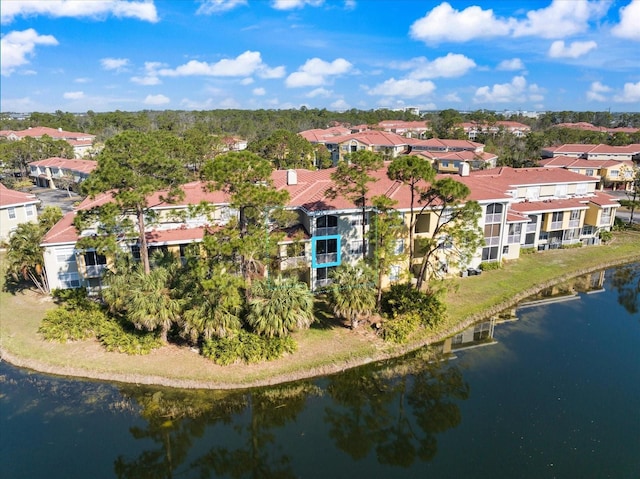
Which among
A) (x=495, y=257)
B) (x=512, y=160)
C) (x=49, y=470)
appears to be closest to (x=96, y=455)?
(x=49, y=470)

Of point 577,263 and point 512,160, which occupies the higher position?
point 512,160

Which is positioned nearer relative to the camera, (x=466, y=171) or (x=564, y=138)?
(x=466, y=171)

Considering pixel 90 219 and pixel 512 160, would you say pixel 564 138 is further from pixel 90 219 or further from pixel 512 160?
pixel 90 219

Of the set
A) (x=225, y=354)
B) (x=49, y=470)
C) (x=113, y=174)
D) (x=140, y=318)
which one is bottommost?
(x=49, y=470)

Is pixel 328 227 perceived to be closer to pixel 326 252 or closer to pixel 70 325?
pixel 326 252

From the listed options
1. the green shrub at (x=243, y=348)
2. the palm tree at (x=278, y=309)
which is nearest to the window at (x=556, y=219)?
the palm tree at (x=278, y=309)

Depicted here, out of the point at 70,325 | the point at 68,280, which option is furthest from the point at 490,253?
the point at 68,280

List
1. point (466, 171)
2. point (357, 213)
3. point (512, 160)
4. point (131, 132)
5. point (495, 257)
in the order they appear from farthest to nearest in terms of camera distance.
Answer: point (512, 160) → point (466, 171) → point (495, 257) → point (357, 213) → point (131, 132)
